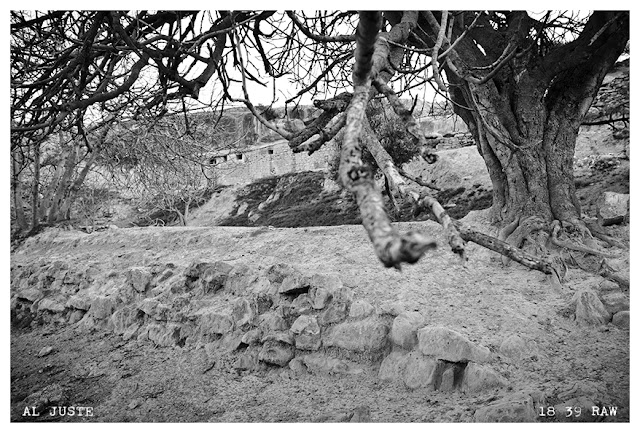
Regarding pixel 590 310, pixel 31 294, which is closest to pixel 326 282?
pixel 590 310

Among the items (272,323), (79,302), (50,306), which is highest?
(272,323)

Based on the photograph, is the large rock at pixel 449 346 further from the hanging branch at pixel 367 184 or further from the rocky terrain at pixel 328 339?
the hanging branch at pixel 367 184

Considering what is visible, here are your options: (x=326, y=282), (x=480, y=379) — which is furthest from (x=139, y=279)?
(x=480, y=379)

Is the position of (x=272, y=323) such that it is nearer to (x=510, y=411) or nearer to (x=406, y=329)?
(x=406, y=329)

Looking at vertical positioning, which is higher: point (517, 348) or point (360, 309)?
point (360, 309)

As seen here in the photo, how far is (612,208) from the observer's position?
4684 millimetres

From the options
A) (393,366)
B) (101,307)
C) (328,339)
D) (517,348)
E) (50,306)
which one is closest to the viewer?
(517,348)

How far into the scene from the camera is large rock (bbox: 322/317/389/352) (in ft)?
10.4

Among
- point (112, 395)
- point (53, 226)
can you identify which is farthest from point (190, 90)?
point (53, 226)

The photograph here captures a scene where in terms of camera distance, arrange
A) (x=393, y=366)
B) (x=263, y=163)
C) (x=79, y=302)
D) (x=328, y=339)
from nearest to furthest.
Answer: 1. (x=393, y=366)
2. (x=328, y=339)
3. (x=79, y=302)
4. (x=263, y=163)

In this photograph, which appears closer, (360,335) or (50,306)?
(360,335)

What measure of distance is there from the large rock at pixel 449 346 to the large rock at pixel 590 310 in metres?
0.80

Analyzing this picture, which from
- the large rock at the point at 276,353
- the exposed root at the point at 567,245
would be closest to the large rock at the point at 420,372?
the large rock at the point at 276,353

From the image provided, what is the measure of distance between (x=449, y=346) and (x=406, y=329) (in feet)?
1.15
